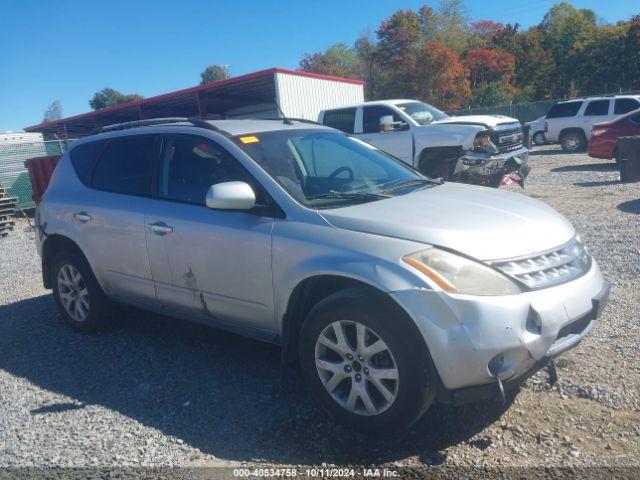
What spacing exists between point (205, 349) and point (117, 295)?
2.93 ft

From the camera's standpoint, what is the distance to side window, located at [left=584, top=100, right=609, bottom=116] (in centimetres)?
1827

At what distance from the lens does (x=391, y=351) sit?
9.70 feet

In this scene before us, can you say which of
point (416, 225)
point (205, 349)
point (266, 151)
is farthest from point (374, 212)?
point (205, 349)

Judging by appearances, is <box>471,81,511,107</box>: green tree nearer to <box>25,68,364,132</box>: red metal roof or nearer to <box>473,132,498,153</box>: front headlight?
<box>25,68,364,132</box>: red metal roof

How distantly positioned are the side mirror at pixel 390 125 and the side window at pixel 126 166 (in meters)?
6.54

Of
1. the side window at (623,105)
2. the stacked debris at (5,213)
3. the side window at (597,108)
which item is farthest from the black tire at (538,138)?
the stacked debris at (5,213)

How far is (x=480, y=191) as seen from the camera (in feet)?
13.4

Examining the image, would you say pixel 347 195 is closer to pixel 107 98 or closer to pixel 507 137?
pixel 507 137

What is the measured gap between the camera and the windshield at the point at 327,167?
12.4 feet

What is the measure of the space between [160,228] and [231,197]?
91cm

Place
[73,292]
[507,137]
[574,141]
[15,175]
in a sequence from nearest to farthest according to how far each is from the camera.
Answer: [73,292], [507,137], [15,175], [574,141]

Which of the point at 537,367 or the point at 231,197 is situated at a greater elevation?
the point at 231,197

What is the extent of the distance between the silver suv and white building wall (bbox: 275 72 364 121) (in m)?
14.2

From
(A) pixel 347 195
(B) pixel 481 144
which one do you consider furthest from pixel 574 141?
(A) pixel 347 195
